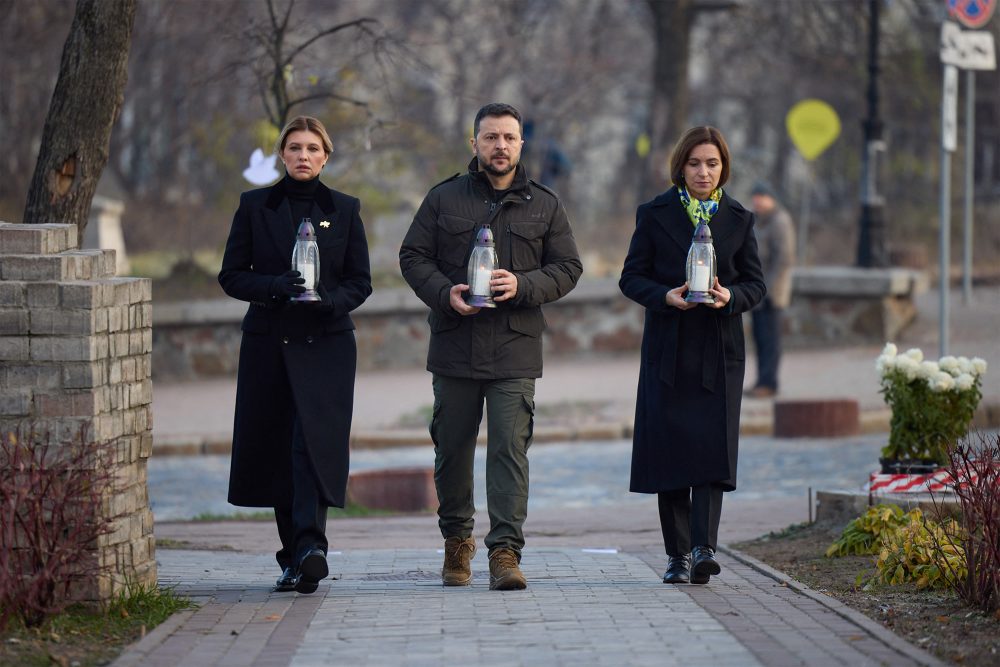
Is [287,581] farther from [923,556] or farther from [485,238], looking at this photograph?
[923,556]

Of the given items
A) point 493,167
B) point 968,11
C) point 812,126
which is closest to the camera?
point 493,167

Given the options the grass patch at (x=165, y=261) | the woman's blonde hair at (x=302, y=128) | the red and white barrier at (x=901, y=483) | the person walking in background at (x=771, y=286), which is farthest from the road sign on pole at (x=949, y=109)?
the grass patch at (x=165, y=261)

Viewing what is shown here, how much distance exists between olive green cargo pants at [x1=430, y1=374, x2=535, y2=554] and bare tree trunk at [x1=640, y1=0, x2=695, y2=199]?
16.7 meters

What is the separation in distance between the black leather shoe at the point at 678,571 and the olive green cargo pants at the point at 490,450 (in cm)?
66

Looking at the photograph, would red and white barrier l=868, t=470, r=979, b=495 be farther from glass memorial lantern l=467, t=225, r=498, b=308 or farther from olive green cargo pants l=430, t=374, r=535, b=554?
glass memorial lantern l=467, t=225, r=498, b=308

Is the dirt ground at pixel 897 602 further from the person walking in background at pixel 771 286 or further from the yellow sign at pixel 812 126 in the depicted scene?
the yellow sign at pixel 812 126

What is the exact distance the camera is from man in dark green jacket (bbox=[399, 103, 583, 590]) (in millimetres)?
7578

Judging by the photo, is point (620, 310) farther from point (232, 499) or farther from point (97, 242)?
point (232, 499)

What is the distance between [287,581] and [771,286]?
1039 centimetres

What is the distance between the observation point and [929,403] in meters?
9.39

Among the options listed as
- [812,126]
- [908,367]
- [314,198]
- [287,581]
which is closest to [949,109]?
[908,367]

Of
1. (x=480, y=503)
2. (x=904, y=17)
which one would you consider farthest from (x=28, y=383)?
(x=904, y=17)

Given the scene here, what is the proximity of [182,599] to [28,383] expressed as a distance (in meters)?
1.15

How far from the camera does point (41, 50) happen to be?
2517cm
